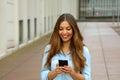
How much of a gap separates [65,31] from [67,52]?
0.19 meters

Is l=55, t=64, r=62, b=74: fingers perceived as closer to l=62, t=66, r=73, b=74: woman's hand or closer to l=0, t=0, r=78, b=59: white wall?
l=62, t=66, r=73, b=74: woman's hand

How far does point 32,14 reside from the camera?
19.2m

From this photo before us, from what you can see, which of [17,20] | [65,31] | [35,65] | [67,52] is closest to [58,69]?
[67,52]

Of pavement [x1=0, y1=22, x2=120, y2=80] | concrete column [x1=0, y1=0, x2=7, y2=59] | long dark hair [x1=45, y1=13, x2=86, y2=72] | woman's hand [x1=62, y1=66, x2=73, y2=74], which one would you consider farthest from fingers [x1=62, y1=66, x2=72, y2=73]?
concrete column [x1=0, y1=0, x2=7, y2=59]

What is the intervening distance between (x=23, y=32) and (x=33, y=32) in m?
2.61

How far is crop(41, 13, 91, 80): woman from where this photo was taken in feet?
11.1

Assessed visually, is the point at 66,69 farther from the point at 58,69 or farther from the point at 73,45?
the point at 73,45

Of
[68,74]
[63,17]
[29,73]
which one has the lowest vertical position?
[29,73]

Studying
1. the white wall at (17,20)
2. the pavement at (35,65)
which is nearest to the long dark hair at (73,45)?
the pavement at (35,65)

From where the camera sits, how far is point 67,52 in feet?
11.3

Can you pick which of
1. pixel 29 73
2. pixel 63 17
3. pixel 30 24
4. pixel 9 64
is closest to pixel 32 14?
pixel 30 24

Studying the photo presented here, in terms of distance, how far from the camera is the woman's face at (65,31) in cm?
342

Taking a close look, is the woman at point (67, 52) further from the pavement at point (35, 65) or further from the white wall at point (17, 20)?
the white wall at point (17, 20)

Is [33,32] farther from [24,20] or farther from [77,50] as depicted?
[77,50]
